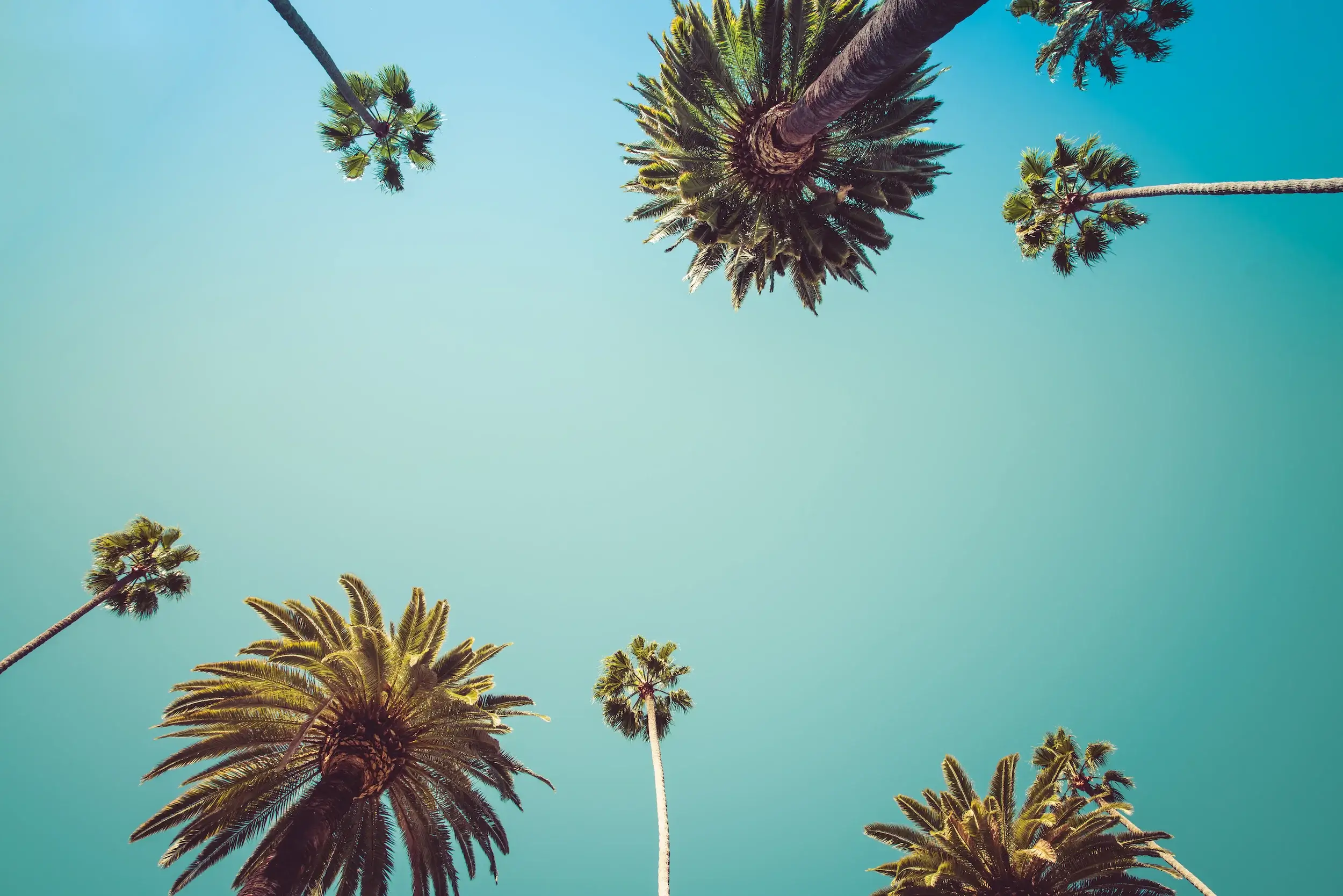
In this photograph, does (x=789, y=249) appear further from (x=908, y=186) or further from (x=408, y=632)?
(x=408, y=632)

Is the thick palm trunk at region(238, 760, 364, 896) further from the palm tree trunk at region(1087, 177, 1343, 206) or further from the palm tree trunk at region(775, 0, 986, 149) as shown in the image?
the palm tree trunk at region(1087, 177, 1343, 206)

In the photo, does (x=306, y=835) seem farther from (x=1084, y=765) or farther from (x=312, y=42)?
(x=1084, y=765)

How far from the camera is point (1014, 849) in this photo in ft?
36.3

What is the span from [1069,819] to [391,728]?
13.5m

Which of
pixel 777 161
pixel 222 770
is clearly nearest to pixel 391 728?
pixel 222 770

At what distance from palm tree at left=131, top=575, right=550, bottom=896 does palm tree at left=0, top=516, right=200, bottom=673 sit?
399 inches

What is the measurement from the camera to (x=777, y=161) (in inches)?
431

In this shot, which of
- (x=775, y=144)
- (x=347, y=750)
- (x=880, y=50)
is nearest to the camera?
(x=880, y=50)

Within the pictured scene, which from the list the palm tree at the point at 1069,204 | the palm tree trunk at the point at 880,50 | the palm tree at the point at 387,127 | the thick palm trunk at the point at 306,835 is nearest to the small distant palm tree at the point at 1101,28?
the palm tree at the point at 1069,204

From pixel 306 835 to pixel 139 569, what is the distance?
14.7 meters

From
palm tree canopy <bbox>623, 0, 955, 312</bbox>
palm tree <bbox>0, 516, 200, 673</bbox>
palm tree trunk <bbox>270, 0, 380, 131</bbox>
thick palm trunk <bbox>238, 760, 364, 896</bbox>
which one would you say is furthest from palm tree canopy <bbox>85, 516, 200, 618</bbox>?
palm tree canopy <bbox>623, 0, 955, 312</bbox>

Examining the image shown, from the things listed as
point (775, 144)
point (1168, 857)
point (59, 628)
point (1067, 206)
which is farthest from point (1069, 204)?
point (59, 628)

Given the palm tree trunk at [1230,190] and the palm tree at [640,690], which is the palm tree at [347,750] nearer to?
the palm tree at [640,690]

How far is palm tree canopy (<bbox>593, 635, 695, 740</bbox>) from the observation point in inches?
762
